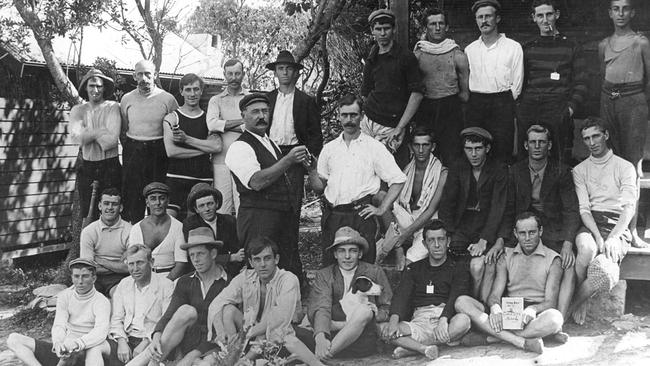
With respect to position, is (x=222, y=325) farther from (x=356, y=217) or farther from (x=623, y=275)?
(x=623, y=275)

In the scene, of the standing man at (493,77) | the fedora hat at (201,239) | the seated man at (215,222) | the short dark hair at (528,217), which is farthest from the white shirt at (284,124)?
the short dark hair at (528,217)

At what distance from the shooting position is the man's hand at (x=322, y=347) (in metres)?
5.52

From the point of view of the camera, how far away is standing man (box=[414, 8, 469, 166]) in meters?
6.66

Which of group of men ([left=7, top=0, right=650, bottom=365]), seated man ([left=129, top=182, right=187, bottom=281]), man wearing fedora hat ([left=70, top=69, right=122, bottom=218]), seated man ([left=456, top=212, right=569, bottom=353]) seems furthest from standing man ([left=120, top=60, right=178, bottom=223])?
seated man ([left=456, top=212, right=569, bottom=353])

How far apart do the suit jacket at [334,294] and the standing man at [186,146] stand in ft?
5.51

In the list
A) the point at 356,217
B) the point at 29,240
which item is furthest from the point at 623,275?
the point at 29,240

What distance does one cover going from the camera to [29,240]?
1051cm

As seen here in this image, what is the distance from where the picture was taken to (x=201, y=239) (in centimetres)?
578

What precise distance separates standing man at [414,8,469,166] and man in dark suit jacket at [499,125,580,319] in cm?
69

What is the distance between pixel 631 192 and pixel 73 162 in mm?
8070

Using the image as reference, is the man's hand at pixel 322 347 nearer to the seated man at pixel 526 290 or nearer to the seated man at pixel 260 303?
the seated man at pixel 260 303

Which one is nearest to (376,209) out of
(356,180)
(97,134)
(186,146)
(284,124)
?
(356,180)

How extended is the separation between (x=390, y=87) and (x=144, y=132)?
91.3 inches

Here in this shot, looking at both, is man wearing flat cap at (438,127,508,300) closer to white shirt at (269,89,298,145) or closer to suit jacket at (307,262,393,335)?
suit jacket at (307,262,393,335)
